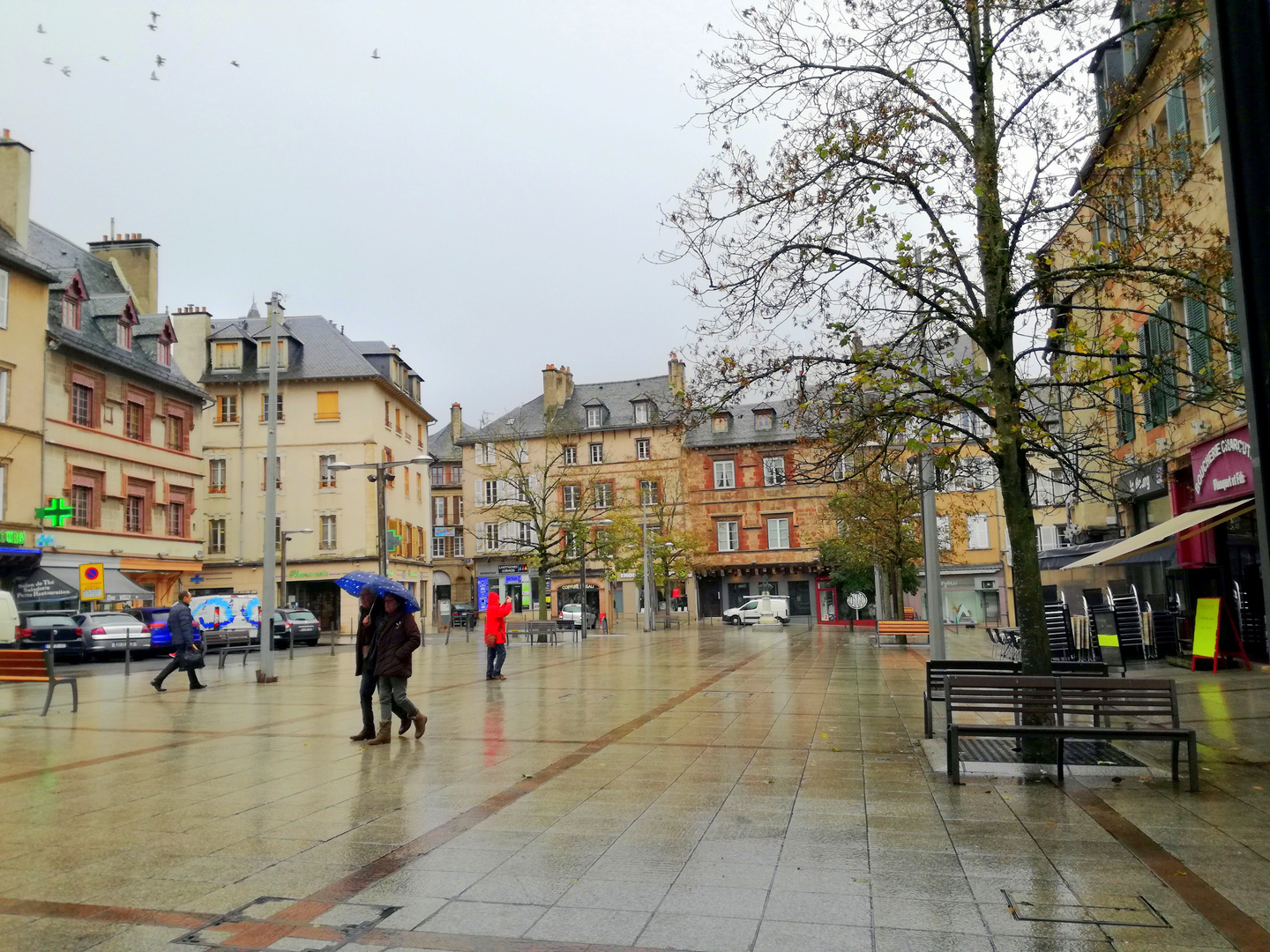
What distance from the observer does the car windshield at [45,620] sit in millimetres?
29680

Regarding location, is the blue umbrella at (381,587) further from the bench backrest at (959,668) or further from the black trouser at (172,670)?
the black trouser at (172,670)

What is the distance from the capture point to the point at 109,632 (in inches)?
1201

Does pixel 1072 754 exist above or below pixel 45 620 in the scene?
below

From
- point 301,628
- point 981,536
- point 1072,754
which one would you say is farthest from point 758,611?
point 1072,754

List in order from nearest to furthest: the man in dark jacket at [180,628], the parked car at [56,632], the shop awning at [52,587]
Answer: the man in dark jacket at [180,628] < the parked car at [56,632] < the shop awning at [52,587]

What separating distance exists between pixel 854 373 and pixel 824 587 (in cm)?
5540

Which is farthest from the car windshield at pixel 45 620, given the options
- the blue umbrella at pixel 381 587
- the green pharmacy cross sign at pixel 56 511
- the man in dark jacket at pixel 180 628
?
the blue umbrella at pixel 381 587

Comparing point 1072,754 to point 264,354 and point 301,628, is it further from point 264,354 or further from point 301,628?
point 264,354

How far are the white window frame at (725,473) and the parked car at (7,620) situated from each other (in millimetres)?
45498

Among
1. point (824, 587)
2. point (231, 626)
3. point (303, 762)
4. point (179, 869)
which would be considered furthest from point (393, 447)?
point (179, 869)

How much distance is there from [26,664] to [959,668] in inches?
489

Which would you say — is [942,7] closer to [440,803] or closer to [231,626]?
[440,803]

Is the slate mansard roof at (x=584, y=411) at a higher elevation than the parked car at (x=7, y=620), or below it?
higher

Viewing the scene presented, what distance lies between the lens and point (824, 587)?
64.3 metres
